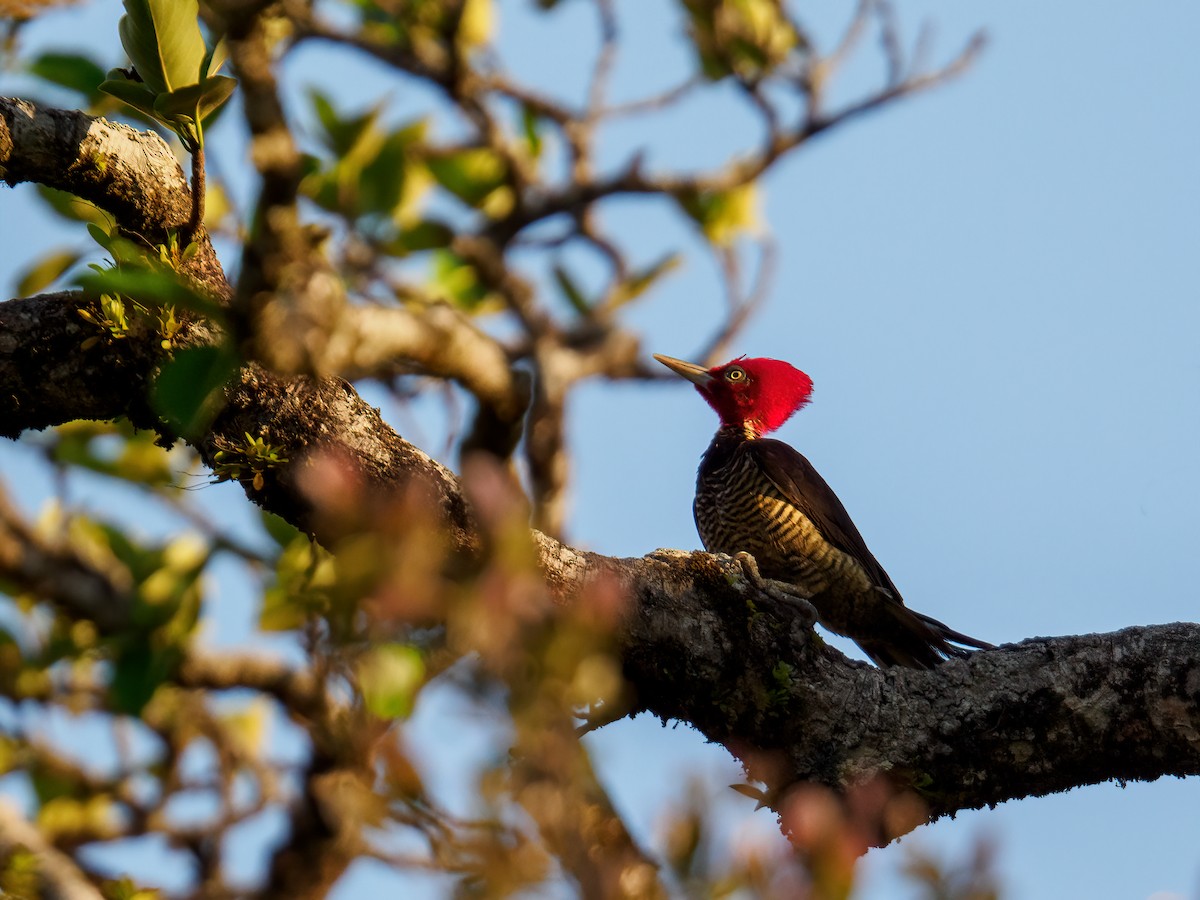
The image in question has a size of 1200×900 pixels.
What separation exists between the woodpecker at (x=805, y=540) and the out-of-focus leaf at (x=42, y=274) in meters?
2.66

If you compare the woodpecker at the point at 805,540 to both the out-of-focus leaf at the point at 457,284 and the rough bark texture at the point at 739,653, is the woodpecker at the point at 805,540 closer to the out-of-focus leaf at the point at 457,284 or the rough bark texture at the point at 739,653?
the rough bark texture at the point at 739,653

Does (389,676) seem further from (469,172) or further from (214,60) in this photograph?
(469,172)

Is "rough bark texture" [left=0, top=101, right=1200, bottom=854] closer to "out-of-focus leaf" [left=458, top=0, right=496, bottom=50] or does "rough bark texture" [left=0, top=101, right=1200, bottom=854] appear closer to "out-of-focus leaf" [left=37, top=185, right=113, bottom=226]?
"out-of-focus leaf" [left=37, top=185, right=113, bottom=226]

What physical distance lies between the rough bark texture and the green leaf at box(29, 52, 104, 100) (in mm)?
178

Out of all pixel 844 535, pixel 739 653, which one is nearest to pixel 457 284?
pixel 739 653

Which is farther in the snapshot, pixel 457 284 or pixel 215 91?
pixel 457 284

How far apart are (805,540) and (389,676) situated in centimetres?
391

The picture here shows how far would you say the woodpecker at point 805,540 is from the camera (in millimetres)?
5004

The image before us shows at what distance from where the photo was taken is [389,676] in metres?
1.53

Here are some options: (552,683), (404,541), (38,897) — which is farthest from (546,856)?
(38,897)

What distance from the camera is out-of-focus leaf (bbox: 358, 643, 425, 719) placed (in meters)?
1.50

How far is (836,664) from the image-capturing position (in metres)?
3.53

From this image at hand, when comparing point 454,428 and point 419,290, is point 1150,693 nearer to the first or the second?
point 454,428

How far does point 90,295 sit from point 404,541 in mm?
2298
